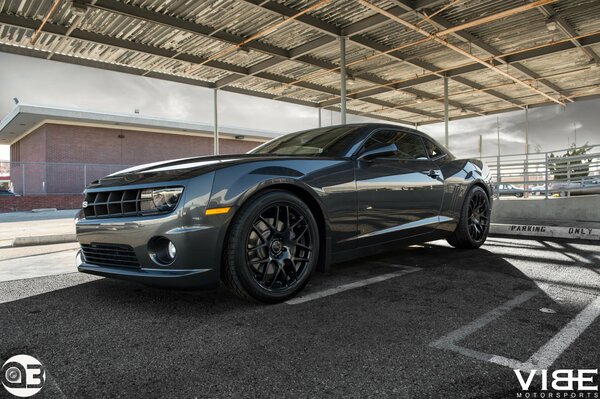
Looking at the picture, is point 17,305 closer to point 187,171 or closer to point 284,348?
point 187,171

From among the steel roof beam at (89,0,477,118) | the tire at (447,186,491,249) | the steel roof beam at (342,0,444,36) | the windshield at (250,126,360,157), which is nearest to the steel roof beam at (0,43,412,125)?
the steel roof beam at (89,0,477,118)

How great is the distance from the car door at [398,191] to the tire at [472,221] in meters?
0.74

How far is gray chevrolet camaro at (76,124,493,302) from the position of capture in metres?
2.86

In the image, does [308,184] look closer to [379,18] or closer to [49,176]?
[379,18]

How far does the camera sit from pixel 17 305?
320 centimetres

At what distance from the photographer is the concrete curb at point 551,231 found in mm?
6641

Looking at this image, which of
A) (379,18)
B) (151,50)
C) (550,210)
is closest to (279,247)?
(379,18)

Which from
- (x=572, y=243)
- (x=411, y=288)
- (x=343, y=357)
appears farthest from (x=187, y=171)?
(x=572, y=243)

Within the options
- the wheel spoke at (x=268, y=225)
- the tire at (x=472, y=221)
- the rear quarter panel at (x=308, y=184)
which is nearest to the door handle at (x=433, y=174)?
the tire at (x=472, y=221)

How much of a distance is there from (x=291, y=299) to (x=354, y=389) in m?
1.48

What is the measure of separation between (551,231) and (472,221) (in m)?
2.44

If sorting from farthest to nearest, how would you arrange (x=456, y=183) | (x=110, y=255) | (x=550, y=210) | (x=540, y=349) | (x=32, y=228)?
(x=32, y=228) → (x=550, y=210) → (x=456, y=183) → (x=110, y=255) → (x=540, y=349)

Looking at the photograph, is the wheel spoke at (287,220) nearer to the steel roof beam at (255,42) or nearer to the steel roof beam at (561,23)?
the steel roof beam at (255,42)

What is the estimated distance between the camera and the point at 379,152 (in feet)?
12.9
